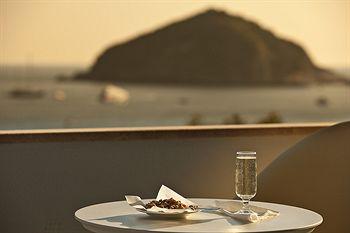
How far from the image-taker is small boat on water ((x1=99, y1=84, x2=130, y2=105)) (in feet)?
13.4

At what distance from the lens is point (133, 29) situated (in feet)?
13.6

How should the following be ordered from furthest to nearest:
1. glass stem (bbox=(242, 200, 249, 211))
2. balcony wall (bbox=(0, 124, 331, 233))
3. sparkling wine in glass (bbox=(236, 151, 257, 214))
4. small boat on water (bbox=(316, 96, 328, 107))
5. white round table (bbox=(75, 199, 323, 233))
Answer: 1. small boat on water (bbox=(316, 96, 328, 107))
2. balcony wall (bbox=(0, 124, 331, 233))
3. glass stem (bbox=(242, 200, 249, 211))
4. sparkling wine in glass (bbox=(236, 151, 257, 214))
5. white round table (bbox=(75, 199, 323, 233))

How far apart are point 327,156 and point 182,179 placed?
76 centimetres

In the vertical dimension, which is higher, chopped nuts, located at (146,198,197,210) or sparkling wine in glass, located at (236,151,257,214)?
sparkling wine in glass, located at (236,151,257,214)

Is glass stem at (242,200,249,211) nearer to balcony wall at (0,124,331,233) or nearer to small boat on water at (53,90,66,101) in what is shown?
balcony wall at (0,124,331,233)

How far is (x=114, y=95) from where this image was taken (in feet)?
13.4

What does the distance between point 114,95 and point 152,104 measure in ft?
0.62

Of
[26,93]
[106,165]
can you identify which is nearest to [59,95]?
[26,93]

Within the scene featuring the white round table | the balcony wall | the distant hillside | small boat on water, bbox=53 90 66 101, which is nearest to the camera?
the white round table

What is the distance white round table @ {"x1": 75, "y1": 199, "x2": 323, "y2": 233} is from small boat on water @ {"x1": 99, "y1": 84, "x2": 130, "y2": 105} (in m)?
1.33

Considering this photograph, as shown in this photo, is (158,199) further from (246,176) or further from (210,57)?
(210,57)

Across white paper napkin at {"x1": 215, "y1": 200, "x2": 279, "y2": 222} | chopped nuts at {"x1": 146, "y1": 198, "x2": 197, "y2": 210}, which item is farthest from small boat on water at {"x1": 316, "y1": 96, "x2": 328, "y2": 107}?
chopped nuts at {"x1": 146, "y1": 198, "x2": 197, "y2": 210}

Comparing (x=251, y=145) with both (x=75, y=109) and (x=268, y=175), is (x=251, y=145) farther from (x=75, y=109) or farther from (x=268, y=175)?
(x=75, y=109)

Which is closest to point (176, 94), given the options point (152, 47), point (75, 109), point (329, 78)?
point (152, 47)
